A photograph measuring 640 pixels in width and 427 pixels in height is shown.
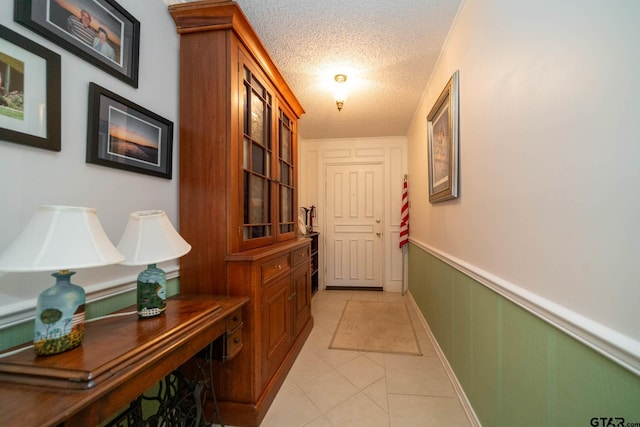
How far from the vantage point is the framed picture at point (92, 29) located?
932 mm

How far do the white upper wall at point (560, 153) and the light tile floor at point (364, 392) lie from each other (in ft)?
3.08

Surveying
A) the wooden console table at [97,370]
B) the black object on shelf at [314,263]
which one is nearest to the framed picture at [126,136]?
the wooden console table at [97,370]

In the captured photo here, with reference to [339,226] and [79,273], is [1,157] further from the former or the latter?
[339,226]

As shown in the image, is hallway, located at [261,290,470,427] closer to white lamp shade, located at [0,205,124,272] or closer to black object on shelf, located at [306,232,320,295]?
white lamp shade, located at [0,205,124,272]

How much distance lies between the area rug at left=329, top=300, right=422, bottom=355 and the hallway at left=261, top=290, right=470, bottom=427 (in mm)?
111

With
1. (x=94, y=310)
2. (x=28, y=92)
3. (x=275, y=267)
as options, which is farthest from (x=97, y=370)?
(x=275, y=267)

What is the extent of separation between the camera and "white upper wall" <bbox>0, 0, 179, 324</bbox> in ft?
2.87

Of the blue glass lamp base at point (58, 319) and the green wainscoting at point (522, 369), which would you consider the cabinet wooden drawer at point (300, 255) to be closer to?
the green wainscoting at point (522, 369)

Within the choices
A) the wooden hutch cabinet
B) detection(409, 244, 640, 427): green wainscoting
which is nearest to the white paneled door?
detection(409, 244, 640, 427): green wainscoting

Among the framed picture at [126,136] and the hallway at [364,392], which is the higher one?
the framed picture at [126,136]

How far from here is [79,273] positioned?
1.08 m

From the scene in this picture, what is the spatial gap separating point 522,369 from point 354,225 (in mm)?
3439

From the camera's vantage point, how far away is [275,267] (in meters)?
1.81

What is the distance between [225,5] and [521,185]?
1.72 m
